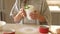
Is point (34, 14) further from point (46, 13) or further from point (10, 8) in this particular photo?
point (10, 8)

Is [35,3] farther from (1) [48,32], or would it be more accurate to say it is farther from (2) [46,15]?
(1) [48,32]

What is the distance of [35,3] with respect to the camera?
154 cm

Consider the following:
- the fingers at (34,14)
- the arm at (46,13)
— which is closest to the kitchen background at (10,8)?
the arm at (46,13)

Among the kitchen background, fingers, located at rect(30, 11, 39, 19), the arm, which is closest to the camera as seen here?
fingers, located at rect(30, 11, 39, 19)

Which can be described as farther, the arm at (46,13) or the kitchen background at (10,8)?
the kitchen background at (10,8)

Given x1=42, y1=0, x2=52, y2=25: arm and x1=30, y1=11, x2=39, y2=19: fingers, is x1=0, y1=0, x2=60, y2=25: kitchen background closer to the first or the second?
x1=42, y1=0, x2=52, y2=25: arm

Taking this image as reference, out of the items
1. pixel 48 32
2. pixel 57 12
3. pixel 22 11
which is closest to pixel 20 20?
pixel 22 11

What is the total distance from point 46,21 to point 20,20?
262 millimetres

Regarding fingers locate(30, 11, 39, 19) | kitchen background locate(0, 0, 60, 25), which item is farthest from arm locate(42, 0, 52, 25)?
kitchen background locate(0, 0, 60, 25)

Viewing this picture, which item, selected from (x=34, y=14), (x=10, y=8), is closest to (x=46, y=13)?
(x=34, y=14)

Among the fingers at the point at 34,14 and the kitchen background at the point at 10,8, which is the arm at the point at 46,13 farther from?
the kitchen background at the point at 10,8

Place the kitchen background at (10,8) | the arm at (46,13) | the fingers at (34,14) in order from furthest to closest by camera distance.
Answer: the kitchen background at (10,8) < the arm at (46,13) < the fingers at (34,14)

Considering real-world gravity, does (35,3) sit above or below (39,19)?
above

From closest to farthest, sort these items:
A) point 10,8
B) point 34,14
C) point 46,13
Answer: point 34,14
point 46,13
point 10,8
